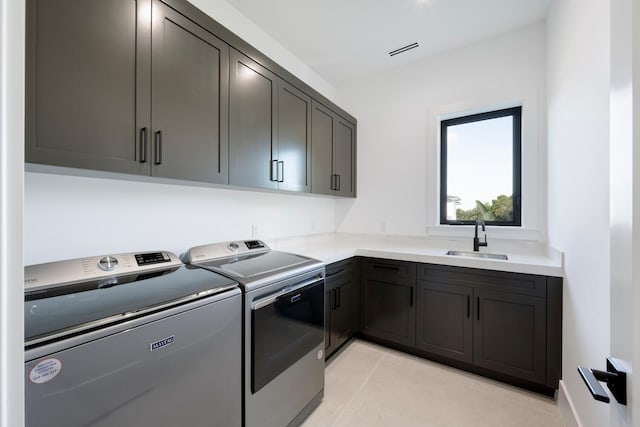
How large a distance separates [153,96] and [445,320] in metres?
2.61

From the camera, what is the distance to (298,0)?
80.3 inches

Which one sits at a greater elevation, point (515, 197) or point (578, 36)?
point (578, 36)

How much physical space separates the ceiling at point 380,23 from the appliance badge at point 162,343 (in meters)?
2.39

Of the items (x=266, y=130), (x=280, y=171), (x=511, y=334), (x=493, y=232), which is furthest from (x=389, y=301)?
(x=266, y=130)

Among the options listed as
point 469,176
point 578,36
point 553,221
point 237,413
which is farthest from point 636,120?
point 469,176

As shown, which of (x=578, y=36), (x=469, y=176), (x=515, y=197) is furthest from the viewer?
(x=469, y=176)

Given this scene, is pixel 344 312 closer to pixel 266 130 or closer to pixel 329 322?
pixel 329 322

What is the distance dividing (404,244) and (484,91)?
5.66ft

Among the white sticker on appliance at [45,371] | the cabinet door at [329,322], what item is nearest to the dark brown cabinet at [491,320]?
the cabinet door at [329,322]

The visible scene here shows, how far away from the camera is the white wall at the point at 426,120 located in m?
2.34

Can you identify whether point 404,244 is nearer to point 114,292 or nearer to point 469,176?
point 469,176

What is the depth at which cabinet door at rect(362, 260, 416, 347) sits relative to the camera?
241cm

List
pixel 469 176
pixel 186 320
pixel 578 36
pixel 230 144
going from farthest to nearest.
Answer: pixel 469 176, pixel 230 144, pixel 578 36, pixel 186 320

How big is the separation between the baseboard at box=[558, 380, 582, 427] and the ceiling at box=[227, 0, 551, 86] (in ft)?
9.37
